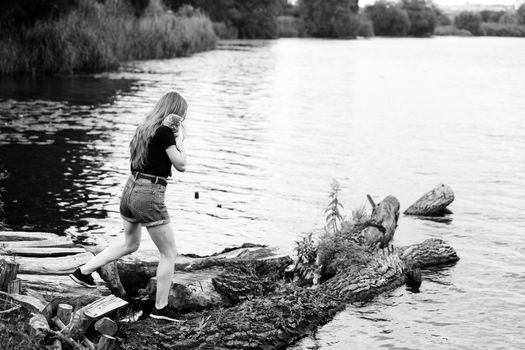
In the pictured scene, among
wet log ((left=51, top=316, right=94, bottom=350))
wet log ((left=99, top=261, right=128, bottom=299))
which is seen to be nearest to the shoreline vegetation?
wet log ((left=99, top=261, right=128, bottom=299))

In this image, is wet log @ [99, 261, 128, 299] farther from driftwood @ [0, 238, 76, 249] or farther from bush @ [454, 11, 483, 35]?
bush @ [454, 11, 483, 35]

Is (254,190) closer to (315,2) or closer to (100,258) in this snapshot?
(100,258)

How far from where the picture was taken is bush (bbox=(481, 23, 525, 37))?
5526 inches

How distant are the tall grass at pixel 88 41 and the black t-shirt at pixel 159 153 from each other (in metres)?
27.0

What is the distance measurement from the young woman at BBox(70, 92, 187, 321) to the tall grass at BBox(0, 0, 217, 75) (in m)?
26.9

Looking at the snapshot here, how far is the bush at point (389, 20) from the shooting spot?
133m

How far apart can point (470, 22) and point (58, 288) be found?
474 ft

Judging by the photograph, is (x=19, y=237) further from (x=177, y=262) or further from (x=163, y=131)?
(x=163, y=131)

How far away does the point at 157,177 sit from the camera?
25.7 feet

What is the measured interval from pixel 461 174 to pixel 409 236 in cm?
644

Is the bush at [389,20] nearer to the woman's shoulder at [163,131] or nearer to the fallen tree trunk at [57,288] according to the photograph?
the fallen tree trunk at [57,288]

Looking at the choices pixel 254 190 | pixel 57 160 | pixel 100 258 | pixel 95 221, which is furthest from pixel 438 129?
pixel 100 258

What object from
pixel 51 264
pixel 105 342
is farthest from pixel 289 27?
pixel 105 342

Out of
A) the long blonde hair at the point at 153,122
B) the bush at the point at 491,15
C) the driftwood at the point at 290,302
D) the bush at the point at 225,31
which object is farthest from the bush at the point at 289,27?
the long blonde hair at the point at 153,122
